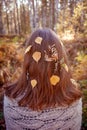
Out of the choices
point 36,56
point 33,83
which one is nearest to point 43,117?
point 33,83

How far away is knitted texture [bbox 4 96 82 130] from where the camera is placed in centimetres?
313

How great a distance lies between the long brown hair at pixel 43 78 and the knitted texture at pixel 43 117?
9 cm

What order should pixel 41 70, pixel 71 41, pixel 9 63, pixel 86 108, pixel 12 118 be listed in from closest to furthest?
pixel 41 70 < pixel 12 118 < pixel 86 108 < pixel 9 63 < pixel 71 41

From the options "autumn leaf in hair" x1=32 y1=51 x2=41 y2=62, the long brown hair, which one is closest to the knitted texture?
the long brown hair

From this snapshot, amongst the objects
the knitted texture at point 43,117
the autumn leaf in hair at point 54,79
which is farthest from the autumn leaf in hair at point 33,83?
the knitted texture at point 43,117

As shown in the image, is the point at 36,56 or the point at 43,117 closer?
the point at 36,56

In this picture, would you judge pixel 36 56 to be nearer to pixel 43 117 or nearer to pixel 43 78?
pixel 43 78

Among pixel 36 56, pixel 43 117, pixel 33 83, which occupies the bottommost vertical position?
pixel 43 117

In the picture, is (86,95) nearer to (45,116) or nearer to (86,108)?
(86,108)

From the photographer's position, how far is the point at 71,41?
31.3 ft

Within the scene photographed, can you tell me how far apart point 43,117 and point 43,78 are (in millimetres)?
433

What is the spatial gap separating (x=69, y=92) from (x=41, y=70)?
0.42 m

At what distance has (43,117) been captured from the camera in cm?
313

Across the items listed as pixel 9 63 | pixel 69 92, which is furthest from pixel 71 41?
pixel 69 92
